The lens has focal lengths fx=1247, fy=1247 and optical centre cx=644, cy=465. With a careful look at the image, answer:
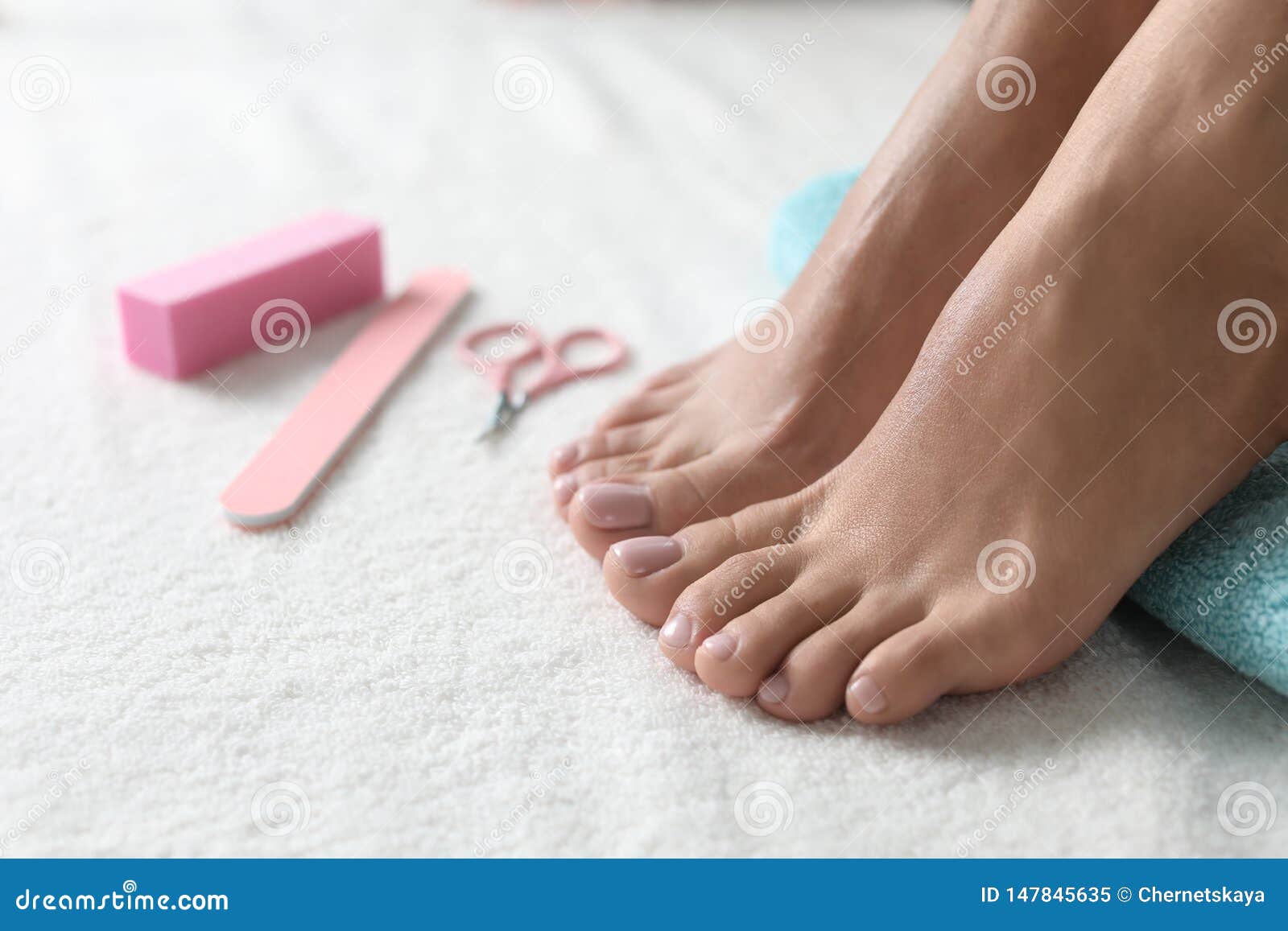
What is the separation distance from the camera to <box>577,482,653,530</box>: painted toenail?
0.84 metres

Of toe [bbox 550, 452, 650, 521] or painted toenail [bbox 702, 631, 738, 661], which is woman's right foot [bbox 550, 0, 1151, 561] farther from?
painted toenail [bbox 702, 631, 738, 661]

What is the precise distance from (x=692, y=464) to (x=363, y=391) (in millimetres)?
334

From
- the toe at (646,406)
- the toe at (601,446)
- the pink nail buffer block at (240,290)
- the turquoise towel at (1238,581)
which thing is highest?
the turquoise towel at (1238,581)

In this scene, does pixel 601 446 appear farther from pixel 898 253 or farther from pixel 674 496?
pixel 898 253

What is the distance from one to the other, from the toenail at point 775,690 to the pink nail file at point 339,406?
379mm

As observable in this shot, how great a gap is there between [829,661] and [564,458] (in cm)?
28

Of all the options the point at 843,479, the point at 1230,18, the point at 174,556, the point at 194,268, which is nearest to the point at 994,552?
the point at 843,479

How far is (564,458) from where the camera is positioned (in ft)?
3.01

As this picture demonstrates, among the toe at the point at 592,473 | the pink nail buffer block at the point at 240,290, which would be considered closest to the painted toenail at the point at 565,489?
the toe at the point at 592,473

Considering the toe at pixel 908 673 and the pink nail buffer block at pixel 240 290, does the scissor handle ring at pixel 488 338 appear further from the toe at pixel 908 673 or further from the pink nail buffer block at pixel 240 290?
the toe at pixel 908 673

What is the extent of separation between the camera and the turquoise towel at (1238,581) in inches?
28.5
